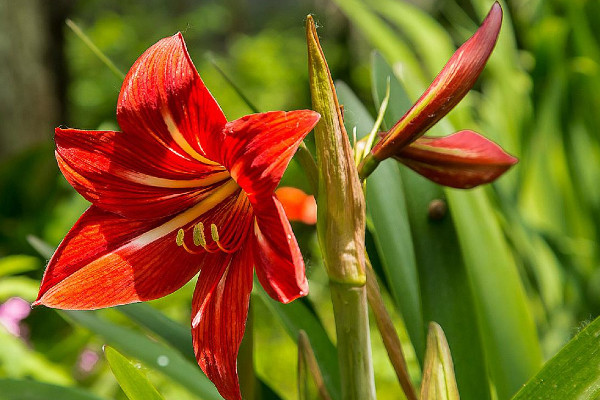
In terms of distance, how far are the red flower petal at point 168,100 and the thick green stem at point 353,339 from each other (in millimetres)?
146

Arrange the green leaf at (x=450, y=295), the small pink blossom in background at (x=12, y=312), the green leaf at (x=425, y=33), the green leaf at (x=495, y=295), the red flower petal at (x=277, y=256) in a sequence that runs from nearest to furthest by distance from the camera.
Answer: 1. the red flower petal at (x=277, y=256)
2. the green leaf at (x=450, y=295)
3. the green leaf at (x=495, y=295)
4. the small pink blossom in background at (x=12, y=312)
5. the green leaf at (x=425, y=33)

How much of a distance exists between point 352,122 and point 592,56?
1.24m

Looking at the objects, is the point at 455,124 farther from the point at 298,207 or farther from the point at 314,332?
the point at 298,207

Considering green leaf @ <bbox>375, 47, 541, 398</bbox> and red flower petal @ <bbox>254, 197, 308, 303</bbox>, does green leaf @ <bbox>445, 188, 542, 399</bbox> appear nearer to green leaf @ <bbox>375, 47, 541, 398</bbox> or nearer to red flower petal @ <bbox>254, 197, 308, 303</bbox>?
green leaf @ <bbox>375, 47, 541, 398</bbox>

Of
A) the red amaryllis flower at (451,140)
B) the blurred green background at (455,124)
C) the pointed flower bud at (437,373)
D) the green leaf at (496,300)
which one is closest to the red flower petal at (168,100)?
the red amaryllis flower at (451,140)

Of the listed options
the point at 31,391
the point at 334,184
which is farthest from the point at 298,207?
the point at 334,184

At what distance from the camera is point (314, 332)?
783 millimetres

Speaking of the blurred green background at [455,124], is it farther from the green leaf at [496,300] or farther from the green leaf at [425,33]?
the green leaf at [496,300]

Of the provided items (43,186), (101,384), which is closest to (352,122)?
(101,384)

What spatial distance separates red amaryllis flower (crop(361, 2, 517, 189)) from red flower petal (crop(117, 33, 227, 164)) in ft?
0.40

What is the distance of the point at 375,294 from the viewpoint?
1.87 ft

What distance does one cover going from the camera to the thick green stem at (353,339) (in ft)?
1.72

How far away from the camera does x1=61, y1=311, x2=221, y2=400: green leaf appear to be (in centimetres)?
78

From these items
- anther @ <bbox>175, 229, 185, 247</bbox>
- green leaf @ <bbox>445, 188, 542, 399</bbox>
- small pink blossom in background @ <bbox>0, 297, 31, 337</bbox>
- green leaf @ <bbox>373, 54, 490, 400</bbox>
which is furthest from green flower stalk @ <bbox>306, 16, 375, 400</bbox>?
small pink blossom in background @ <bbox>0, 297, 31, 337</bbox>
